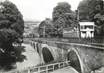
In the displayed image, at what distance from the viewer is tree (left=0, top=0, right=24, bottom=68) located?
26875 millimetres

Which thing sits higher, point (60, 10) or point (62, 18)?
point (60, 10)

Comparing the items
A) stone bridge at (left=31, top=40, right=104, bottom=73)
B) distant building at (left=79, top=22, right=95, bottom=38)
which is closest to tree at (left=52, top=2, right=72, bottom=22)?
distant building at (left=79, top=22, right=95, bottom=38)

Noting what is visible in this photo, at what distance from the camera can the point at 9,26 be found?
28.9m

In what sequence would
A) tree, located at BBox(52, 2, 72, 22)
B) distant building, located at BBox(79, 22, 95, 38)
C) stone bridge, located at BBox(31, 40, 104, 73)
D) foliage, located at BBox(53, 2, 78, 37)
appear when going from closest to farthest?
stone bridge, located at BBox(31, 40, 104, 73)
distant building, located at BBox(79, 22, 95, 38)
foliage, located at BBox(53, 2, 78, 37)
tree, located at BBox(52, 2, 72, 22)

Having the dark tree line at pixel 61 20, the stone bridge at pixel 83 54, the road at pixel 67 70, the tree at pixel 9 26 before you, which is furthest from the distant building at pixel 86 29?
the dark tree line at pixel 61 20

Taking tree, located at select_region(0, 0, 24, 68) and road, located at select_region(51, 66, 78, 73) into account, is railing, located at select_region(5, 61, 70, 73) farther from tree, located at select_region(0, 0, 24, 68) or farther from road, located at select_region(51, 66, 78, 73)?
tree, located at select_region(0, 0, 24, 68)

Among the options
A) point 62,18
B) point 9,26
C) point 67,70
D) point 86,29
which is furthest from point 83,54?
point 62,18

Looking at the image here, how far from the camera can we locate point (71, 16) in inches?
2045

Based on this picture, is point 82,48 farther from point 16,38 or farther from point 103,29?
point 16,38

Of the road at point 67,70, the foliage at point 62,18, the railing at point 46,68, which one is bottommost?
the road at point 67,70

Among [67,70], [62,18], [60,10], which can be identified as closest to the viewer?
[67,70]

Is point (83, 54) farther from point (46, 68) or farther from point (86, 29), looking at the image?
point (86, 29)

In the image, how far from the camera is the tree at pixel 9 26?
26.9m

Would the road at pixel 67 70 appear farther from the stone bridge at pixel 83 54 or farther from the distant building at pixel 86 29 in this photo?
the distant building at pixel 86 29
